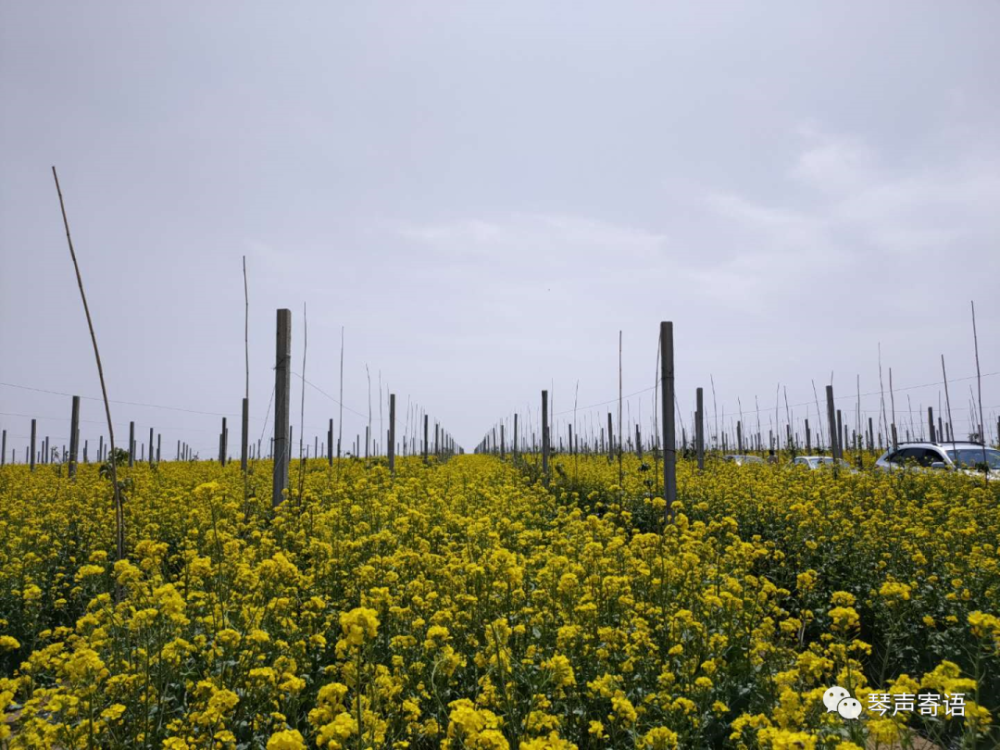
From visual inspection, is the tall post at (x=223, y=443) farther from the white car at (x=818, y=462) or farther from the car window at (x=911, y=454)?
the car window at (x=911, y=454)

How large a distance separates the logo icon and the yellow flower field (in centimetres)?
5

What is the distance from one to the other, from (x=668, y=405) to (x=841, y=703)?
5.66m

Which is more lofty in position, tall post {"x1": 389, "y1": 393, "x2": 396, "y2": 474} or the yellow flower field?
tall post {"x1": 389, "y1": 393, "x2": 396, "y2": 474}

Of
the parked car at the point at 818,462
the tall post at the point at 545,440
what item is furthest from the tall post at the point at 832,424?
the tall post at the point at 545,440

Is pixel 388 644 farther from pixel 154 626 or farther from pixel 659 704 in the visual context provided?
pixel 659 704

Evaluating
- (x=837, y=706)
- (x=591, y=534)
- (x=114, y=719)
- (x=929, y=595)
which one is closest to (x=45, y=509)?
(x=114, y=719)

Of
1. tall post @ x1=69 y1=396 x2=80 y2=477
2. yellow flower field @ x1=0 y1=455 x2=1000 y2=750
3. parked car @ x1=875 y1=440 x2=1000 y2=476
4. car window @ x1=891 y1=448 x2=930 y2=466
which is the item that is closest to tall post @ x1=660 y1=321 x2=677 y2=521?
yellow flower field @ x1=0 y1=455 x2=1000 y2=750

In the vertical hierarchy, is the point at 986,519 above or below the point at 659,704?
above

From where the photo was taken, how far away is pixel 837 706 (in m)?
3.00

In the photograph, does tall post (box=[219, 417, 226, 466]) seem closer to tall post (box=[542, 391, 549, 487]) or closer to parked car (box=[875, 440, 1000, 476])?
tall post (box=[542, 391, 549, 487])

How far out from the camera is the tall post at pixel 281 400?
838cm

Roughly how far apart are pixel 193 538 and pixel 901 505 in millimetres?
9532

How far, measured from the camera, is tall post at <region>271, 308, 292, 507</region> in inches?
330

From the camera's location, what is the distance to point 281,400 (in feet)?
28.1
